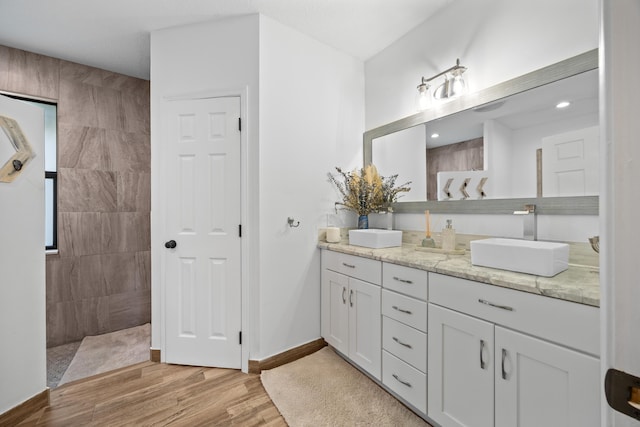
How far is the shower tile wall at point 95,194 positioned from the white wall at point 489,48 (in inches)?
103

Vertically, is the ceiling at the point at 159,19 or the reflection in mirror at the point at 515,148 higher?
the ceiling at the point at 159,19

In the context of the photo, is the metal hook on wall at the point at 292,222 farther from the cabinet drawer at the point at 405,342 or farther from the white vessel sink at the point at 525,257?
the white vessel sink at the point at 525,257

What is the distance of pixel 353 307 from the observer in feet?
6.89

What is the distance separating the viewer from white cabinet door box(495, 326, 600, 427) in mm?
1009

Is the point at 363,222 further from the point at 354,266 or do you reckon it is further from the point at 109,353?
the point at 109,353

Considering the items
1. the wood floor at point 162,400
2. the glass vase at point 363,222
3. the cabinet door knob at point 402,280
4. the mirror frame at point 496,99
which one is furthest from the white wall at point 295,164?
the cabinet door knob at point 402,280

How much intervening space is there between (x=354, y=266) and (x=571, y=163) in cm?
140

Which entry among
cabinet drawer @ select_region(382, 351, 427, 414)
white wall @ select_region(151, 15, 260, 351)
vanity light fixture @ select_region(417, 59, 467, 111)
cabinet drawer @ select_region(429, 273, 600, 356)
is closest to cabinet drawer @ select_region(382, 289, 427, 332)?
cabinet drawer @ select_region(429, 273, 600, 356)

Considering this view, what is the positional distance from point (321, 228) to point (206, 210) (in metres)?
0.96

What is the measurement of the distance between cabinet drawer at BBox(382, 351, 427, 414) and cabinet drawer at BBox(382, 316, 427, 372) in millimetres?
38

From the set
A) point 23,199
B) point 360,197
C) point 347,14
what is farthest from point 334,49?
point 23,199

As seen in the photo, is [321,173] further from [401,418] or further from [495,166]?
[401,418]

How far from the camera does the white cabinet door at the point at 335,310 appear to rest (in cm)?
218

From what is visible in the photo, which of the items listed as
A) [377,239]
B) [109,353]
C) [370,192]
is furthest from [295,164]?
[109,353]
